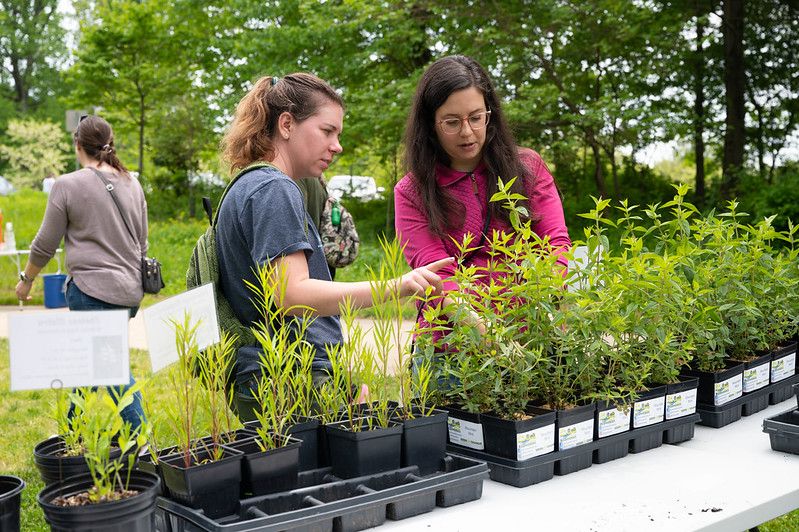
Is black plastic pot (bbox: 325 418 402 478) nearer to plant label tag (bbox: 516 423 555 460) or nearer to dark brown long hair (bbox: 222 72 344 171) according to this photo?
plant label tag (bbox: 516 423 555 460)

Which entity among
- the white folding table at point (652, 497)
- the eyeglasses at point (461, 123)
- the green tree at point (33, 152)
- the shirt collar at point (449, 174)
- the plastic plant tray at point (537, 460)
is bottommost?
the white folding table at point (652, 497)

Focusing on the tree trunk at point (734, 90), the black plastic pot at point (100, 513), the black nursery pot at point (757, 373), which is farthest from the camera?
the tree trunk at point (734, 90)

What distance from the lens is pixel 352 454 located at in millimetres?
1437

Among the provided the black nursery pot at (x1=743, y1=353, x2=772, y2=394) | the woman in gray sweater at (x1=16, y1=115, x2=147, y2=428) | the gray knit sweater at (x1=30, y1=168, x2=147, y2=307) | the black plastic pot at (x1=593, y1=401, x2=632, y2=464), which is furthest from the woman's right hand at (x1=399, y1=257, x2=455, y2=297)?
the gray knit sweater at (x1=30, y1=168, x2=147, y2=307)

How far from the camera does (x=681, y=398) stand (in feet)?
6.16

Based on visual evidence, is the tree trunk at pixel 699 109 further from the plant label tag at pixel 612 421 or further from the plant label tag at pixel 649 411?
the plant label tag at pixel 612 421

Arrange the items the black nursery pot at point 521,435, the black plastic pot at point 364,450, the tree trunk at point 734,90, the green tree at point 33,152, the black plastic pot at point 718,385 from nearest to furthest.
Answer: the black plastic pot at point 364,450
the black nursery pot at point 521,435
the black plastic pot at point 718,385
the tree trunk at point 734,90
the green tree at point 33,152

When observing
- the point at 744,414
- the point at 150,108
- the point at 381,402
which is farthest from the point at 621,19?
the point at 150,108

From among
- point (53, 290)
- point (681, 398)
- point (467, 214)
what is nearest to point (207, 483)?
point (681, 398)

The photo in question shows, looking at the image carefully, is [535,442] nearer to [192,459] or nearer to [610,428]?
[610,428]

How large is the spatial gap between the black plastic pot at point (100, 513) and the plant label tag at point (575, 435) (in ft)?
2.77

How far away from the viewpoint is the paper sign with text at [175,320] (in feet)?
4.47

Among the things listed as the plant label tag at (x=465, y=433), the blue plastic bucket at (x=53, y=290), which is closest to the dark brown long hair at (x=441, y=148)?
the plant label tag at (x=465, y=433)

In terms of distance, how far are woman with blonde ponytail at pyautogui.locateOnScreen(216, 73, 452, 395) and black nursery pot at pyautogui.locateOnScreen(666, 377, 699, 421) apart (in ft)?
2.07
